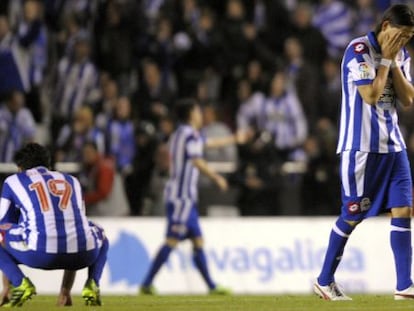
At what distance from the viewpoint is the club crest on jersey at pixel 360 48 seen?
10.5 m

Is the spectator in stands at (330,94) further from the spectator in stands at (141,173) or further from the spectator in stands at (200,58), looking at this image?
the spectator in stands at (141,173)

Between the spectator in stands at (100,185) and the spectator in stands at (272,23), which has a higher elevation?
the spectator in stands at (272,23)

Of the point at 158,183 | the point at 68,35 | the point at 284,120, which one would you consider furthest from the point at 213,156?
the point at 68,35

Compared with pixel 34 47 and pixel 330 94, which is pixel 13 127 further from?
pixel 330 94

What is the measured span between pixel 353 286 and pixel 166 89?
4.57m

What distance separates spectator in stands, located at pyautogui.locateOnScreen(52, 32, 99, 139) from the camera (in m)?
20.2

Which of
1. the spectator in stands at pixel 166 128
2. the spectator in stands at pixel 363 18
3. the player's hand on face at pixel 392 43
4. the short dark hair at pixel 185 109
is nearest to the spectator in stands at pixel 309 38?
the spectator in stands at pixel 363 18

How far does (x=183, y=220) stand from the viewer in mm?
16750

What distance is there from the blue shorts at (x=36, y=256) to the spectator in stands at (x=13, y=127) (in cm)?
844

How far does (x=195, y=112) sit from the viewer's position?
54.4ft

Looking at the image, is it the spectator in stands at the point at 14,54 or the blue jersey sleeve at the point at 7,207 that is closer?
the blue jersey sleeve at the point at 7,207

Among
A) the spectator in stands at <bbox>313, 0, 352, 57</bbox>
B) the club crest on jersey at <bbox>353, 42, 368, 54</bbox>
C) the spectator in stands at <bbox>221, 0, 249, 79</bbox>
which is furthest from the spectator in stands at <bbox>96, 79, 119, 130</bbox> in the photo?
the club crest on jersey at <bbox>353, 42, 368, 54</bbox>

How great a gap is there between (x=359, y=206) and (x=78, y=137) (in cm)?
899

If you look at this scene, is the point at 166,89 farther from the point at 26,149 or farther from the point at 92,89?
the point at 26,149
